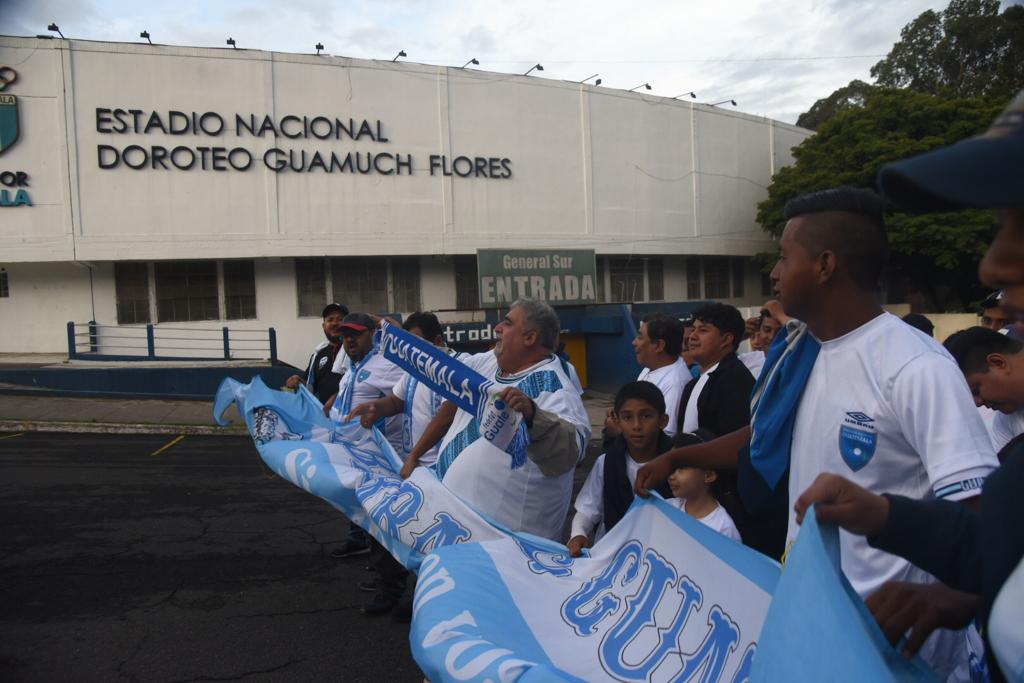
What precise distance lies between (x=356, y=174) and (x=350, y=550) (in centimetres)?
1873

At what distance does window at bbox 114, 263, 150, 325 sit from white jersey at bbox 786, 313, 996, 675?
76.7 ft

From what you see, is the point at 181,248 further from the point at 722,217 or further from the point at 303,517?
the point at 722,217

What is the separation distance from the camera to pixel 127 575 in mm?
5645

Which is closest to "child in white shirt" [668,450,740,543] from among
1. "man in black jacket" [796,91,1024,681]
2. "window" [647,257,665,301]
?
"man in black jacket" [796,91,1024,681]

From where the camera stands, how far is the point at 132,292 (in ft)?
73.2

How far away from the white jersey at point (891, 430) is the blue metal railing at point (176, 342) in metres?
20.3

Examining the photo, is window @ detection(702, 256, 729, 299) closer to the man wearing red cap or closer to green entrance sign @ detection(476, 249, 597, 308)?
green entrance sign @ detection(476, 249, 597, 308)

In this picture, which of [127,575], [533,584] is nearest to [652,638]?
[533,584]

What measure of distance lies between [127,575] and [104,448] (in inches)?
283

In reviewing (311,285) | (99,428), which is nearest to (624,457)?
(99,428)

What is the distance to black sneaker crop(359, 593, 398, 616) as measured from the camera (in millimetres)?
4996

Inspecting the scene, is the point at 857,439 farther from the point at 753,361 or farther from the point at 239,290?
the point at 239,290

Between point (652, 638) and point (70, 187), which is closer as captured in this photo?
point (652, 638)

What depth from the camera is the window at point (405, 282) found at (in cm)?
2481
